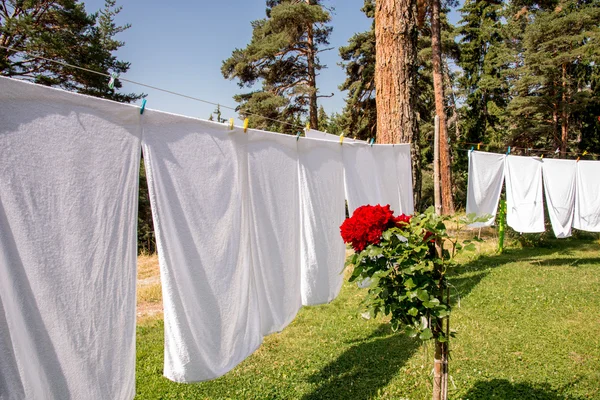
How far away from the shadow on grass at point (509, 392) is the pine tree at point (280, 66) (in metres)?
9.84

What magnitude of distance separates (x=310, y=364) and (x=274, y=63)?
37.4 feet

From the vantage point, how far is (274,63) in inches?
506


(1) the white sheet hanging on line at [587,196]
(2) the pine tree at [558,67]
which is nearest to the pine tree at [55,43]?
(1) the white sheet hanging on line at [587,196]

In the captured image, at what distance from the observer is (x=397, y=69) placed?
4.21 metres

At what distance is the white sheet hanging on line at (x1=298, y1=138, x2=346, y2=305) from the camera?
105 inches

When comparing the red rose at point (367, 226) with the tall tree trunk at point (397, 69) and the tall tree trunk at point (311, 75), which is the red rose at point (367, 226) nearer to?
the tall tree trunk at point (397, 69)

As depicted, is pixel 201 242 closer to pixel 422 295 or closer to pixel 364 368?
pixel 422 295

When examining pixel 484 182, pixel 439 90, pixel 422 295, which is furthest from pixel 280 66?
pixel 422 295

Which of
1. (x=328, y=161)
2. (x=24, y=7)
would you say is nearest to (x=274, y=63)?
(x=24, y=7)

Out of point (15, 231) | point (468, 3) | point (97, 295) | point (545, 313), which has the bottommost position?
point (545, 313)

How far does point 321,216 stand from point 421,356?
148cm

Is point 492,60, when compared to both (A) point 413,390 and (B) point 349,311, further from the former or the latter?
(A) point 413,390

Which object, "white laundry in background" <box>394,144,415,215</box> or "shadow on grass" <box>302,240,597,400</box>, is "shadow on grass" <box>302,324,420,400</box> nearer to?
"shadow on grass" <box>302,240,597,400</box>

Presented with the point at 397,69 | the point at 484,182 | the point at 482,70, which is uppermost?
the point at 482,70
